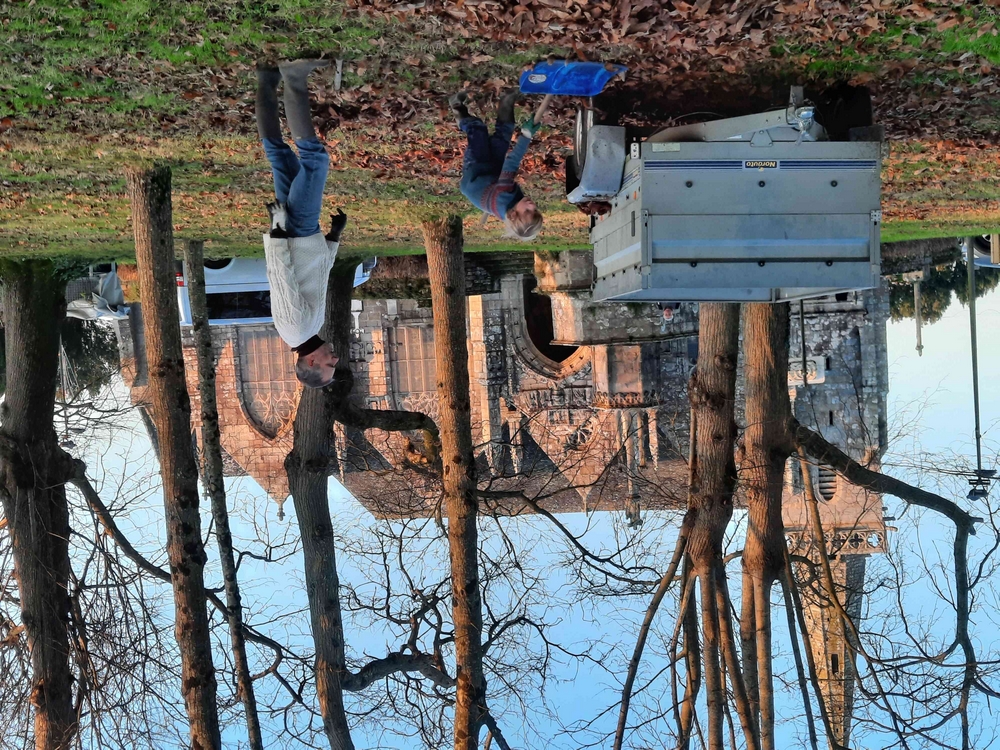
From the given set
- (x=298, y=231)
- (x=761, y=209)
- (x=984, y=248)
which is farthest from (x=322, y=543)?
(x=984, y=248)

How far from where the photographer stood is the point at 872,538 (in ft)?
65.3

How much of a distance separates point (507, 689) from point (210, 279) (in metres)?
11.4

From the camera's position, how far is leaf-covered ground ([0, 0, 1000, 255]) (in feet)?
21.2

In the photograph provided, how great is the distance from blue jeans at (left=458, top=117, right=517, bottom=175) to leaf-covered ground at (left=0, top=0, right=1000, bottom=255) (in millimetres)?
701

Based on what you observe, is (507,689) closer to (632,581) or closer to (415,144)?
(632,581)

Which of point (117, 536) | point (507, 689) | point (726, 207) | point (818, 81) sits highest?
point (818, 81)

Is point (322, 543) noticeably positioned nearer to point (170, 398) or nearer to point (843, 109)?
point (170, 398)

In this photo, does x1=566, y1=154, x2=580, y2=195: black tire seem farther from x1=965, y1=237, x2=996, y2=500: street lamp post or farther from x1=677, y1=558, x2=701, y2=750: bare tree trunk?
x1=965, y1=237, x2=996, y2=500: street lamp post

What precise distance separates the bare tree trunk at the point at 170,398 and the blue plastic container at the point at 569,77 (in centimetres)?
374

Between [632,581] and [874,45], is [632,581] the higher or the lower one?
the lower one

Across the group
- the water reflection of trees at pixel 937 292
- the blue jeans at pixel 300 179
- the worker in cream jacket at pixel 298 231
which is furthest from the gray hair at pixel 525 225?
the water reflection of trees at pixel 937 292

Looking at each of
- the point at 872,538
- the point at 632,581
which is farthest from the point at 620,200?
the point at 872,538

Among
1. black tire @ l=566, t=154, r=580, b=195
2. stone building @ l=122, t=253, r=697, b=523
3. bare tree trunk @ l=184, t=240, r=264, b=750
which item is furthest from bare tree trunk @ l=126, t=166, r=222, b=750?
stone building @ l=122, t=253, r=697, b=523

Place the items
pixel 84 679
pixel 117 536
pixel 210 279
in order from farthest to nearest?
pixel 210 279 < pixel 117 536 < pixel 84 679
